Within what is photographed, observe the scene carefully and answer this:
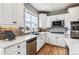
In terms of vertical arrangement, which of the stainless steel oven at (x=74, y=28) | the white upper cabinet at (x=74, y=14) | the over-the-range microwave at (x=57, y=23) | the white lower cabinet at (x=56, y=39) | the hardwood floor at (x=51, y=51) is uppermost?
the white upper cabinet at (x=74, y=14)

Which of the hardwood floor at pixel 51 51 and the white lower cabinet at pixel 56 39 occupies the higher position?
the white lower cabinet at pixel 56 39

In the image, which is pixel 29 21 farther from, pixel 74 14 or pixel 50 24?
pixel 74 14

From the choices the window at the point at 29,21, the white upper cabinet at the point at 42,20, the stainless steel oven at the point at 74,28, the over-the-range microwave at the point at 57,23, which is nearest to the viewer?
the stainless steel oven at the point at 74,28

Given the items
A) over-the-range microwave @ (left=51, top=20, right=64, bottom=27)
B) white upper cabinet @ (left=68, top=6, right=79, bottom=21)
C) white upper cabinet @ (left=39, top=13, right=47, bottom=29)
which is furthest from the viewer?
white upper cabinet @ (left=39, top=13, right=47, bottom=29)

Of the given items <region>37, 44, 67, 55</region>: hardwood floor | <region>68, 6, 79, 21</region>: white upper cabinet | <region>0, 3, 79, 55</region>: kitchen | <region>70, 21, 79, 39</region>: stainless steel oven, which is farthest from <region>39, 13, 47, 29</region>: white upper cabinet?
<region>70, 21, 79, 39</region>: stainless steel oven

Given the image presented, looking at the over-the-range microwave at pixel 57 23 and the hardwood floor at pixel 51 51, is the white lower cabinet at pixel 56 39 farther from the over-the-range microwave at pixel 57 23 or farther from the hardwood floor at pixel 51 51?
the over-the-range microwave at pixel 57 23

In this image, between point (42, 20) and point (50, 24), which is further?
point (42, 20)

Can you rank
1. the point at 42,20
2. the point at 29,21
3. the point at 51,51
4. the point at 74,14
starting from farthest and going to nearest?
1. the point at 42,20
2. the point at 29,21
3. the point at 51,51
4. the point at 74,14

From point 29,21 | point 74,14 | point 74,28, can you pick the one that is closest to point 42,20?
point 29,21

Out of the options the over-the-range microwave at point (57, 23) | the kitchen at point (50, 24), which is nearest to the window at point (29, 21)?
the kitchen at point (50, 24)

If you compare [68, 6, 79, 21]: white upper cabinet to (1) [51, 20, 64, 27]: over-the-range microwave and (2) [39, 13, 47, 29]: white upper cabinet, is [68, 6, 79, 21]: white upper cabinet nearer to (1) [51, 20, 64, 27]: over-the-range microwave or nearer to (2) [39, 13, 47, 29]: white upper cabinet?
(1) [51, 20, 64, 27]: over-the-range microwave

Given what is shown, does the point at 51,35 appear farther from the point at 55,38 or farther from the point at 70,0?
the point at 70,0

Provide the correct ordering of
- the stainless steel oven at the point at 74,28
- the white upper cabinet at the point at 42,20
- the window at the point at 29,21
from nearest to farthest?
the stainless steel oven at the point at 74,28 < the window at the point at 29,21 < the white upper cabinet at the point at 42,20

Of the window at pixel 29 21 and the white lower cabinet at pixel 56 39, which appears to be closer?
the window at pixel 29 21
